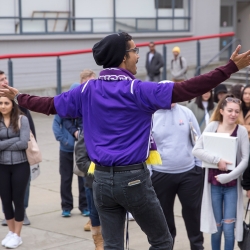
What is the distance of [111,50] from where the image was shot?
13.4 ft

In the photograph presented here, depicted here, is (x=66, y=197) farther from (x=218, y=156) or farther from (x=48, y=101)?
(x=48, y=101)

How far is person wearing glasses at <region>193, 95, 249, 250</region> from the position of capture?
5.83 m

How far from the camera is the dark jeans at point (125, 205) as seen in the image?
404 centimetres

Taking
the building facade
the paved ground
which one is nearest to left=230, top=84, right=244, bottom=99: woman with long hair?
the paved ground

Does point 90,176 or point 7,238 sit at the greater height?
point 90,176

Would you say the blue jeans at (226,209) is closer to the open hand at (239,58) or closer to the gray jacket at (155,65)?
the open hand at (239,58)

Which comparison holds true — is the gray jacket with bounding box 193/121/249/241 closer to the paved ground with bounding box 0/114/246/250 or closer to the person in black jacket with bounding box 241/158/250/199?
the person in black jacket with bounding box 241/158/250/199

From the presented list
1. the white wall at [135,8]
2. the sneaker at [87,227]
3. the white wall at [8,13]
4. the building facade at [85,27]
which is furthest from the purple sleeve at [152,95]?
the white wall at [135,8]

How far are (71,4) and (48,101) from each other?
49.8 ft

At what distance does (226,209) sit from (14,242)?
2262 mm

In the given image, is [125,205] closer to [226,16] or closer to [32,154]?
[32,154]

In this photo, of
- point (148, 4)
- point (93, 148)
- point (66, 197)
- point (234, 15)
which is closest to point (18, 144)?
point (66, 197)

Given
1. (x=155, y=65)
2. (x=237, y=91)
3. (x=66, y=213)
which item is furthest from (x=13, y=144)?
(x=155, y=65)

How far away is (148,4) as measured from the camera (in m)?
20.5
